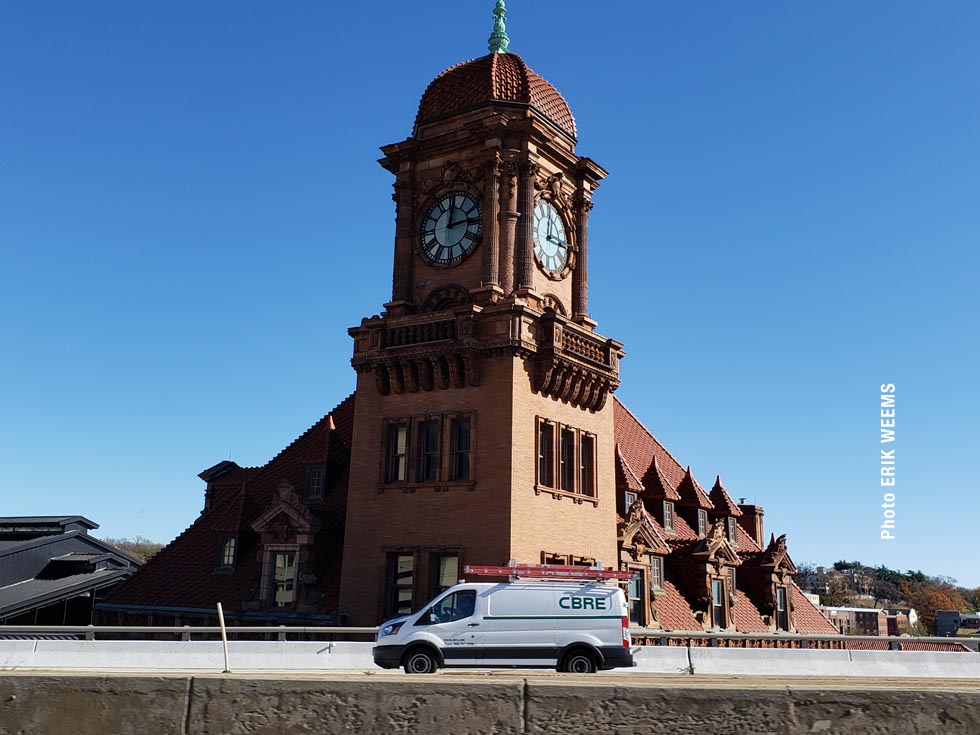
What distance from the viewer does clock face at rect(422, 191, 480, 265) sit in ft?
119

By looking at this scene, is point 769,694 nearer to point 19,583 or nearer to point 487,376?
point 487,376

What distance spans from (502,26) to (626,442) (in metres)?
22.0

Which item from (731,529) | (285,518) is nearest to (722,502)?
(731,529)

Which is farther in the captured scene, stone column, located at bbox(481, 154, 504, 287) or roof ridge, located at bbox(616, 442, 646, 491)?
roof ridge, located at bbox(616, 442, 646, 491)

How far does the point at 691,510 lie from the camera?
4700 centimetres

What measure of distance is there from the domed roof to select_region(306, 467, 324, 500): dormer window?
1647cm

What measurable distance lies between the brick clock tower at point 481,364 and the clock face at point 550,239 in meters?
0.09

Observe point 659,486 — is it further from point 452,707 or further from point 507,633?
point 452,707

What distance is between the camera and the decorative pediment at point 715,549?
42.2m

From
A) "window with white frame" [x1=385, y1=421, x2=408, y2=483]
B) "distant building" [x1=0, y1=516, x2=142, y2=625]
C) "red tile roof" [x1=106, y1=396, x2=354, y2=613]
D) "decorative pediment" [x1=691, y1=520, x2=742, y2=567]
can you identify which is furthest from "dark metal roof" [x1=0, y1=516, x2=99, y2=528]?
"decorative pediment" [x1=691, y1=520, x2=742, y2=567]

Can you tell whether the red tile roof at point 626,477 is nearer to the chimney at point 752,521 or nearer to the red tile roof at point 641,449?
the red tile roof at point 641,449

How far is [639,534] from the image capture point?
38781mm

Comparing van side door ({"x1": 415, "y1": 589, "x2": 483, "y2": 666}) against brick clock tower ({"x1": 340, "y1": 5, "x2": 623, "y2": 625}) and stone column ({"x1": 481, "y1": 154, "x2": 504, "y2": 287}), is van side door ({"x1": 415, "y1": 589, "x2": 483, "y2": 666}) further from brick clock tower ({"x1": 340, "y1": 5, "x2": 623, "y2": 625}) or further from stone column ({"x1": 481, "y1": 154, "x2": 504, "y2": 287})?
stone column ({"x1": 481, "y1": 154, "x2": 504, "y2": 287})

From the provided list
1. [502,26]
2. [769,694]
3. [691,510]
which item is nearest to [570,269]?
[502,26]
